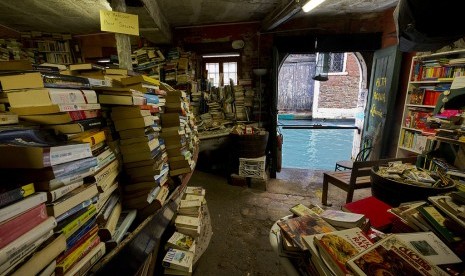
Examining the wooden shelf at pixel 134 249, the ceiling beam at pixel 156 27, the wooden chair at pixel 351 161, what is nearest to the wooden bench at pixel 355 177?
the wooden chair at pixel 351 161

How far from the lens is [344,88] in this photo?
45.8ft

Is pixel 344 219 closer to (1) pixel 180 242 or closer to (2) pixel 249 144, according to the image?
(1) pixel 180 242

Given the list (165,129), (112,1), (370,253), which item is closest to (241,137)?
(165,129)

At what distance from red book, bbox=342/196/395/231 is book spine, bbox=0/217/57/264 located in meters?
1.80

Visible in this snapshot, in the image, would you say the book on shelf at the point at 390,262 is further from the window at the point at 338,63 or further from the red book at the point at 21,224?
the window at the point at 338,63

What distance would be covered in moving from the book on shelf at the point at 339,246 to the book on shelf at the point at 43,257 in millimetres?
1041

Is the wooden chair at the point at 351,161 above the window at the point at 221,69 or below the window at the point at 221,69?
below

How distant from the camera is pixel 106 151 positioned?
4.12 feet

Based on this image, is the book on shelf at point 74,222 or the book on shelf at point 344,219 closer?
the book on shelf at point 74,222

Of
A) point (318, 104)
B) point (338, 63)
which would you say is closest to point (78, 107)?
point (318, 104)

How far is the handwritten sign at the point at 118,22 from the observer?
1.95 metres

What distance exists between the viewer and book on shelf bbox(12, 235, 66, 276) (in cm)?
68

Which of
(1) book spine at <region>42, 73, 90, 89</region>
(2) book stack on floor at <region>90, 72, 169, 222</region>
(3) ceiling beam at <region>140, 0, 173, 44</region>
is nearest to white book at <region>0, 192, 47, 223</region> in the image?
(1) book spine at <region>42, 73, 90, 89</region>

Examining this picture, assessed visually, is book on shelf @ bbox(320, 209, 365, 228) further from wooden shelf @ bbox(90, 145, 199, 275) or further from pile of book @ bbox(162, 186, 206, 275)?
pile of book @ bbox(162, 186, 206, 275)
